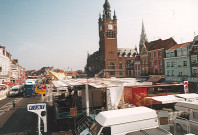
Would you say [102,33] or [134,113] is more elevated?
[102,33]

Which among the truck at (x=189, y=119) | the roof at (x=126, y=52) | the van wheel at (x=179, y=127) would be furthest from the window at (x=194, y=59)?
the roof at (x=126, y=52)

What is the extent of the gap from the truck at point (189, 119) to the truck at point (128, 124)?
8.88 feet

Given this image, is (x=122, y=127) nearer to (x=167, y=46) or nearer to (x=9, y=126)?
(x=9, y=126)

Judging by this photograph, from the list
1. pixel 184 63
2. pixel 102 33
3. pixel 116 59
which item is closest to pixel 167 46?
pixel 184 63

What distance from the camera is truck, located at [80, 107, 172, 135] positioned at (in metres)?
7.65

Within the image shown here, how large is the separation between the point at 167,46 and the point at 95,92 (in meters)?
31.9

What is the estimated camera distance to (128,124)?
7988mm

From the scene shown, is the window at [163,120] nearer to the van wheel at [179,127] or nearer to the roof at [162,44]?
the van wheel at [179,127]

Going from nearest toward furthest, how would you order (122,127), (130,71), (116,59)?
(122,127) < (130,71) < (116,59)

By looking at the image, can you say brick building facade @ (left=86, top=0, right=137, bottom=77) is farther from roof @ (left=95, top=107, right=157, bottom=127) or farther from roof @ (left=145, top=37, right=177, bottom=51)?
roof @ (left=95, top=107, right=157, bottom=127)

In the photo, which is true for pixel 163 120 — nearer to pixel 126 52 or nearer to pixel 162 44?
pixel 162 44

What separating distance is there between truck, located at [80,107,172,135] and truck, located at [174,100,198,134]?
2.71 m

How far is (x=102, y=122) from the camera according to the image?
784 cm

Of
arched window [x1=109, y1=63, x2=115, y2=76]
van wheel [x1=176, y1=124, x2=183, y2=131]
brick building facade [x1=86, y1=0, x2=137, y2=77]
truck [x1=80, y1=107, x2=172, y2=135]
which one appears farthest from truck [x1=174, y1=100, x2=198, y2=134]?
arched window [x1=109, y1=63, x2=115, y2=76]
